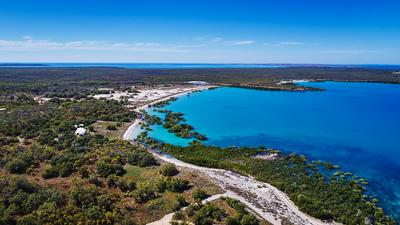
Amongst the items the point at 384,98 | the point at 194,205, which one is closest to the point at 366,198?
the point at 194,205

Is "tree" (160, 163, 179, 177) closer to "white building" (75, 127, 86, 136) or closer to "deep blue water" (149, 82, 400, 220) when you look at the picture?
"deep blue water" (149, 82, 400, 220)

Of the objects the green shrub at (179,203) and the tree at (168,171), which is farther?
the tree at (168,171)

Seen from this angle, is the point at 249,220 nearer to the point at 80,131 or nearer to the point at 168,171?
the point at 168,171

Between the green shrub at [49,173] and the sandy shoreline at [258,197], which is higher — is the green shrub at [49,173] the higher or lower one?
the higher one

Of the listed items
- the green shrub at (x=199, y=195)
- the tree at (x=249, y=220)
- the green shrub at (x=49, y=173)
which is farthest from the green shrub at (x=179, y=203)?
the green shrub at (x=49, y=173)

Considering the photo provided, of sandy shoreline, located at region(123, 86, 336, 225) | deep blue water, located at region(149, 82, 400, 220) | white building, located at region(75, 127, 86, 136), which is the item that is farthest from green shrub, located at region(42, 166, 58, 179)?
deep blue water, located at region(149, 82, 400, 220)

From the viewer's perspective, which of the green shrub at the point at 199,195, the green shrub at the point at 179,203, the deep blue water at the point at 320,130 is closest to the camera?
the green shrub at the point at 179,203

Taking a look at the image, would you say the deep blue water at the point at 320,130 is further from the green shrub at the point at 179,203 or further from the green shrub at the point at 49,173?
the green shrub at the point at 49,173
